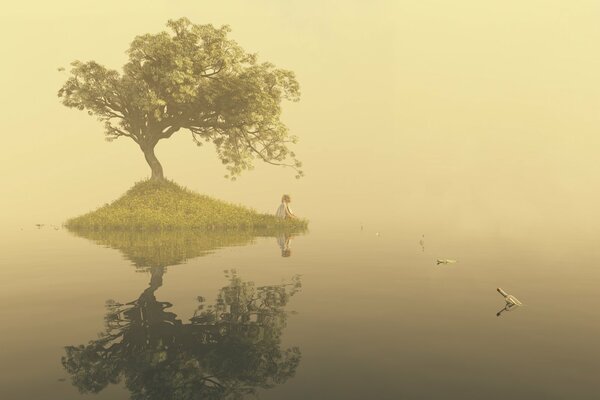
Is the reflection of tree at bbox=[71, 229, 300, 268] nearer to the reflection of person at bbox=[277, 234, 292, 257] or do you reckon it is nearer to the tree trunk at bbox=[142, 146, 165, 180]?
the reflection of person at bbox=[277, 234, 292, 257]

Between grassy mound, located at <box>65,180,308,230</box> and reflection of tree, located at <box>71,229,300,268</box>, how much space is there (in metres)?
2.15

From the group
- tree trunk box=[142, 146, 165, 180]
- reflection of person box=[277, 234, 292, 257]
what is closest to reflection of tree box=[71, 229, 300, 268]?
reflection of person box=[277, 234, 292, 257]

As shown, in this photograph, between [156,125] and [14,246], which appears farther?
[156,125]

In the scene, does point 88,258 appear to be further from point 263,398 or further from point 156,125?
point 156,125

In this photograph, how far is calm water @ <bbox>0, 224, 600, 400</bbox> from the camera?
6520mm

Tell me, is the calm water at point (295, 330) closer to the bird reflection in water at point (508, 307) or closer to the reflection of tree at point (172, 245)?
the bird reflection in water at point (508, 307)

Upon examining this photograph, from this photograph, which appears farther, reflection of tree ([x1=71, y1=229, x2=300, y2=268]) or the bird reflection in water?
reflection of tree ([x1=71, y1=229, x2=300, y2=268])

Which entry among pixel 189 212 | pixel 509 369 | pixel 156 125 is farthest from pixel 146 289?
pixel 156 125

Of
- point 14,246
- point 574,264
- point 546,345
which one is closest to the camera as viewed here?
point 546,345

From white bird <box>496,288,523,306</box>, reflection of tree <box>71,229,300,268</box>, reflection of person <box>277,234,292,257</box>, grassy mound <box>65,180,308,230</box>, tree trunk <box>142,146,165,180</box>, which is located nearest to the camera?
white bird <box>496,288,523,306</box>

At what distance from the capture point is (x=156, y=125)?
44250 millimetres

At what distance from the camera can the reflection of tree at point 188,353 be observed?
6473mm

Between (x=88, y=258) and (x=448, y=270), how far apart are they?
15.4 meters

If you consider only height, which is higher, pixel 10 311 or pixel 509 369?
pixel 509 369
